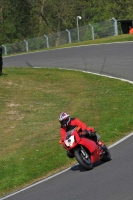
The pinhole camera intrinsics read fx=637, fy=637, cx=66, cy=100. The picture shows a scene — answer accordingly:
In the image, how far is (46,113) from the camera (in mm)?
21375

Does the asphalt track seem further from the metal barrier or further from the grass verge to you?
the metal barrier

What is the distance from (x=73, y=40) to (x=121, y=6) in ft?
78.8

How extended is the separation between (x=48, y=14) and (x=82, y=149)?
61521 millimetres

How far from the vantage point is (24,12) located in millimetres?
78312

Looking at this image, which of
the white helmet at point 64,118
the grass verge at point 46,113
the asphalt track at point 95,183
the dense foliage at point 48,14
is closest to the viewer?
the asphalt track at point 95,183

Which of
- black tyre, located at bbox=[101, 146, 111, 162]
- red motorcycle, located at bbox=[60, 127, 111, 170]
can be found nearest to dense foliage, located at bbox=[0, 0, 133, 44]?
black tyre, located at bbox=[101, 146, 111, 162]

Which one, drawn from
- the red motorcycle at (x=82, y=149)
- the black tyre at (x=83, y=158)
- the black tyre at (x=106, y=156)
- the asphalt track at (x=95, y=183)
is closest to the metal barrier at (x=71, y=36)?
the asphalt track at (x=95, y=183)

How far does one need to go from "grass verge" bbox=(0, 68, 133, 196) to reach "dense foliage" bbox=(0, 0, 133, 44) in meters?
40.7

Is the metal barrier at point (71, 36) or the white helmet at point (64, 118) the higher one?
the white helmet at point (64, 118)

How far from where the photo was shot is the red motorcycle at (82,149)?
12805 millimetres

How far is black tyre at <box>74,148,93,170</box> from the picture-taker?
41.8 ft

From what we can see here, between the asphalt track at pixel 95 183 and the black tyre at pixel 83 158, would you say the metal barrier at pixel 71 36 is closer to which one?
the asphalt track at pixel 95 183

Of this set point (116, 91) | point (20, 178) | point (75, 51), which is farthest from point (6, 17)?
point (20, 178)

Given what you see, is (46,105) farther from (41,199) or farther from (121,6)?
(121,6)
